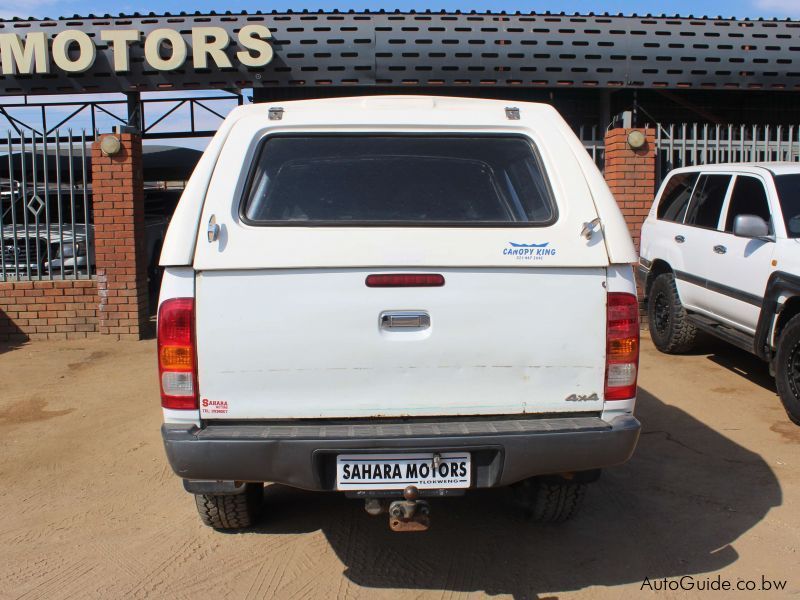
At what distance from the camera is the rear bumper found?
9.37 feet

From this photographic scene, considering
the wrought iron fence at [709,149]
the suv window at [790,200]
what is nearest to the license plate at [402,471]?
the suv window at [790,200]

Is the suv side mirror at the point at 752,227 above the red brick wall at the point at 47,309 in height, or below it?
above

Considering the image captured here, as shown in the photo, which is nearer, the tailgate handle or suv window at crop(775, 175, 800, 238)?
the tailgate handle

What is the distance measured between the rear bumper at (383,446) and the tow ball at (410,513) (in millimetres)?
227

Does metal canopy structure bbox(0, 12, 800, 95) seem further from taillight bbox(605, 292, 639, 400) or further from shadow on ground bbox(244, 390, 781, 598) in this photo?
taillight bbox(605, 292, 639, 400)

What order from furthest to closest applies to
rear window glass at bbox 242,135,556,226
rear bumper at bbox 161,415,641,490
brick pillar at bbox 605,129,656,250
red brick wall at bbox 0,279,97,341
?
brick pillar at bbox 605,129,656,250, red brick wall at bbox 0,279,97,341, rear window glass at bbox 242,135,556,226, rear bumper at bbox 161,415,641,490

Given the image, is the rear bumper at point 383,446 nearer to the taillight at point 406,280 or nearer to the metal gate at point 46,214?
the taillight at point 406,280

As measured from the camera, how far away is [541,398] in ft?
10.0

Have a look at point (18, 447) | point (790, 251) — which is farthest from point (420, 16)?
point (18, 447)

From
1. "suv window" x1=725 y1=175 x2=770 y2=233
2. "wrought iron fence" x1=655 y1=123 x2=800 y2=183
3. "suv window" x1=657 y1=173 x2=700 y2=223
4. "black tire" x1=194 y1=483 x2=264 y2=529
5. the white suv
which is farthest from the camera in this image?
"wrought iron fence" x1=655 y1=123 x2=800 y2=183

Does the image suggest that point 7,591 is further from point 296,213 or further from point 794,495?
point 794,495

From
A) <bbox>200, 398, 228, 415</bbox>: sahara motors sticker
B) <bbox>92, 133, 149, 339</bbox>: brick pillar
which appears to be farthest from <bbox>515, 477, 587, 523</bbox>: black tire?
<bbox>92, 133, 149, 339</bbox>: brick pillar

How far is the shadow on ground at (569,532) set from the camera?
3.37m

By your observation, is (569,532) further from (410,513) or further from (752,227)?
(752,227)
